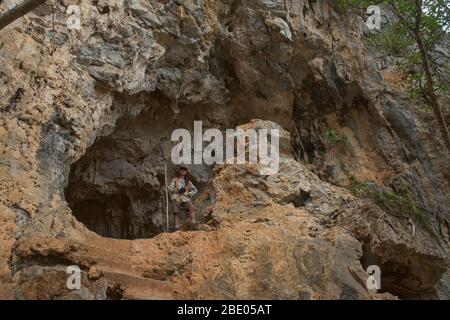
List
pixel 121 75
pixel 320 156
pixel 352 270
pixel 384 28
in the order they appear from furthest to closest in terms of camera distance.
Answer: pixel 384 28
pixel 320 156
pixel 121 75
pixel 352 270

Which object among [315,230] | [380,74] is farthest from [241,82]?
[315,230]

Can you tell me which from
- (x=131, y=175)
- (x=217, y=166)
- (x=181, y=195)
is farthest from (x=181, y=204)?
(x=131, y=175)

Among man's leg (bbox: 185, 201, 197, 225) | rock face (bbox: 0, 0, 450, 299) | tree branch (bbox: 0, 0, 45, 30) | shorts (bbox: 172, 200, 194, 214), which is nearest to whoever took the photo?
tree branch (bbox: 0, 0, 45, 30)

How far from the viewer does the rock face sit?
23.1ft

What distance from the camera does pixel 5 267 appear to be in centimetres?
655

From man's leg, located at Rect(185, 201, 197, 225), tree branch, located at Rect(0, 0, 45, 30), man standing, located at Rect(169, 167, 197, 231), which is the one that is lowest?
man's leg, located at Rect(185, 201, 197, 225)

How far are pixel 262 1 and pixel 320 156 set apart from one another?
4.00 meters

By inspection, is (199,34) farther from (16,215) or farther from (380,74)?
(16,215)

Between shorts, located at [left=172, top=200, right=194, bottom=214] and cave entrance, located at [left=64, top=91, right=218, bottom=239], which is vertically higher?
cave entrance, located at [left=64, top=91, right=218, bottom=239]

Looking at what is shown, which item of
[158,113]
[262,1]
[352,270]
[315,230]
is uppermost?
[262,1]

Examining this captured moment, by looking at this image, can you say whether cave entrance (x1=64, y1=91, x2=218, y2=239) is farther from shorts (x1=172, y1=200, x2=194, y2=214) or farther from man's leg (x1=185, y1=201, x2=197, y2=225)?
man's leg (x1=185, y1=201, x2=197, y2=225)

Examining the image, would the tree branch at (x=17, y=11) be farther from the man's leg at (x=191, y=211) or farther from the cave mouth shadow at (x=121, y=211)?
the cave mouth shadow at (x=121, y=211)

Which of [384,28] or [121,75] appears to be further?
[384,28]

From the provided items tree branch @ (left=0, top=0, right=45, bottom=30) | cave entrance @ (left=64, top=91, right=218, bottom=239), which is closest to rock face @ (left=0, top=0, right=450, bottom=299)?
cave entrance @ (left=64, top=91, right=218, bottom=239)
